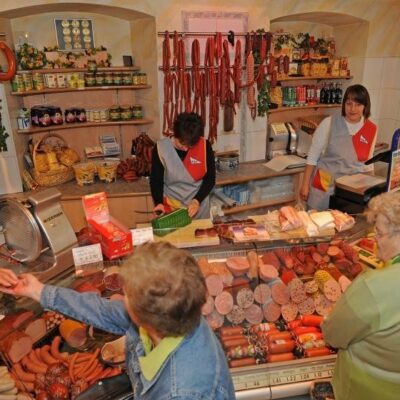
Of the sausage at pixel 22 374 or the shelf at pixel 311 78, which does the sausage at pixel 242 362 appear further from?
the shelf at pixel 311 78

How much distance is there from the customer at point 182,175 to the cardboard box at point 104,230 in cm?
101

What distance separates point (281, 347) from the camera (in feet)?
7.08

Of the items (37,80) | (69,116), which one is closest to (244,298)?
(69,116)

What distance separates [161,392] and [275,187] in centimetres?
437

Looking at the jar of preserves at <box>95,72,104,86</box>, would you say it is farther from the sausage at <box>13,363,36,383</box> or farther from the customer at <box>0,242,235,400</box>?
the customer at <box>0,242,235,400</box>

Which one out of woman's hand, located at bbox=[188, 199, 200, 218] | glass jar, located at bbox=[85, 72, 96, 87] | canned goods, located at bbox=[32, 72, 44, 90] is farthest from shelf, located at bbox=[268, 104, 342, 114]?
canned goods, located at bbox=[32, 72, 44, 90]

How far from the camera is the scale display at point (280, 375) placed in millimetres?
2024

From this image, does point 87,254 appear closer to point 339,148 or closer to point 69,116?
point 339,148

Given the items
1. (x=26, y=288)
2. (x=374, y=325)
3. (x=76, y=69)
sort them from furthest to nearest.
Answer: (x=76, y=69)
(x=26, y=288)
(x=374, y=325)

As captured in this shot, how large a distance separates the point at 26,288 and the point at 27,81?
3.38 m

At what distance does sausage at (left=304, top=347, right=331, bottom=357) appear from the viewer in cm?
216

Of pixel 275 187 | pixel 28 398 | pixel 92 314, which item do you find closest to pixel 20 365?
pixel 28 398

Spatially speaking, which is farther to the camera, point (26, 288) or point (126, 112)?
point (126, 112)

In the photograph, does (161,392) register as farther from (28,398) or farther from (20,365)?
(20,365)
